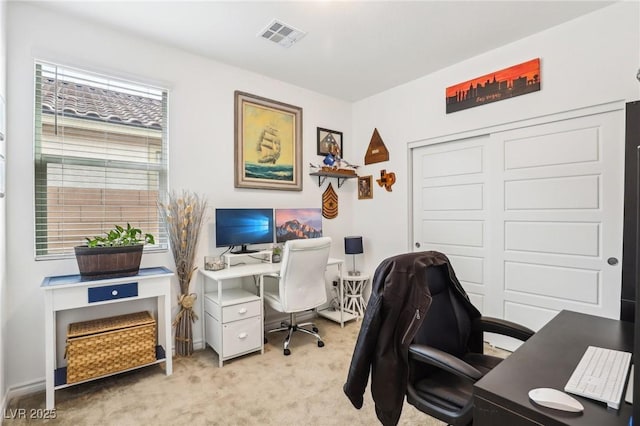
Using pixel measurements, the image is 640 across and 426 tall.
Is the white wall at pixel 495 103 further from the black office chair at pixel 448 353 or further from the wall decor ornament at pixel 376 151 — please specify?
the black office chair at pixel 448 353

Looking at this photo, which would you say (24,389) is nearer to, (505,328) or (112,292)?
(112,292)

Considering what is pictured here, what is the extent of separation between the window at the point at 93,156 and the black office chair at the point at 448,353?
2.29 metres

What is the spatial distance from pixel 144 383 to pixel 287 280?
127 centimetres

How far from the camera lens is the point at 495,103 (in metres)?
2.84

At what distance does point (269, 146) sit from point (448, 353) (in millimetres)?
2618

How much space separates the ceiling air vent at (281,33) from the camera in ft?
8.04

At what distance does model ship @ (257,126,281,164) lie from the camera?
3.35m

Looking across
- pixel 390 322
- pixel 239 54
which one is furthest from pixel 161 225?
pixel 390 322

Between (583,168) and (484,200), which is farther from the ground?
(583,168)

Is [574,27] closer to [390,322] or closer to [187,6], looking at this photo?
[390,322]

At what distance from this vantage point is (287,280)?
107 inches

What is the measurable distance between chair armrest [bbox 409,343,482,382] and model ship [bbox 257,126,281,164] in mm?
2539

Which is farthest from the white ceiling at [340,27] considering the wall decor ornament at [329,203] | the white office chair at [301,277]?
the white office chair at [301,277]

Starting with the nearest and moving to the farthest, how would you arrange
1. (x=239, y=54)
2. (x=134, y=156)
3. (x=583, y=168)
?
1. (x=583, y=168)
2. (x=134, y=156)
3. (x=239, y=54)
